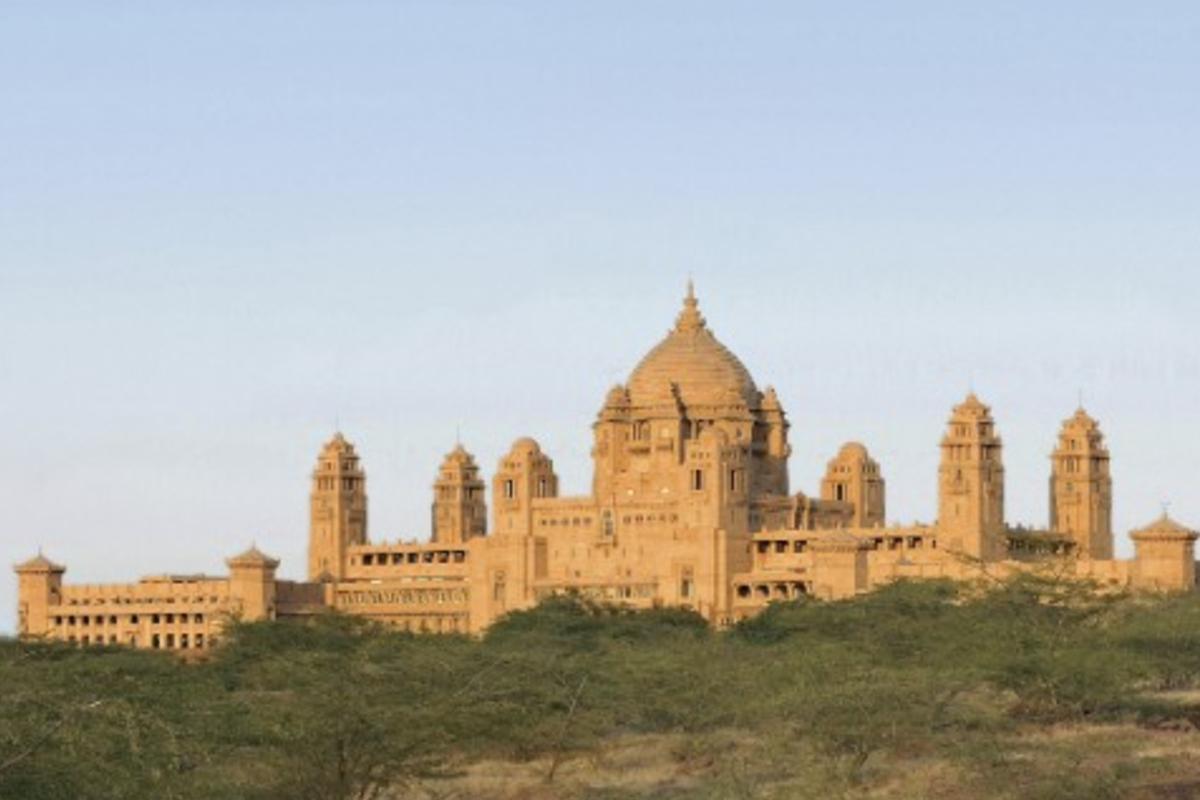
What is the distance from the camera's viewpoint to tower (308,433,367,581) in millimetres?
177875

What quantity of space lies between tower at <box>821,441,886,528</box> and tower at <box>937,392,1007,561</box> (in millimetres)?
11016

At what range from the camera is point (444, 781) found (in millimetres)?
74375

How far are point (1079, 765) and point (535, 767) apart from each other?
15698 millimetres

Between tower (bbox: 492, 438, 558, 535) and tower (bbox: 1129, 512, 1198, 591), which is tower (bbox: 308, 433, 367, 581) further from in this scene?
tower (bbox: 1129, 512, 1198, 591)

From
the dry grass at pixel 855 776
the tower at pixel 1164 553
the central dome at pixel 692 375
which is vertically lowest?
the dry grass at pixel 855 776

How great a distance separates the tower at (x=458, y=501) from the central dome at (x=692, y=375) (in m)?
11.5

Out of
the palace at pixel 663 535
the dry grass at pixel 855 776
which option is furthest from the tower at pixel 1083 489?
the dry grass at pixel 855 776

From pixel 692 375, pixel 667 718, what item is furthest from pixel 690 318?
pixel 667 718

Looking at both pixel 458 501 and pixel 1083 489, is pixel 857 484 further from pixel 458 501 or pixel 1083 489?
pixel 458 501

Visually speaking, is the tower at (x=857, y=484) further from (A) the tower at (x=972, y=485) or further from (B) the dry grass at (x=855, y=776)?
(B) the dry grass at (x=855, y=776)

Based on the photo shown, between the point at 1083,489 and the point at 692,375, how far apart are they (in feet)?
74.5

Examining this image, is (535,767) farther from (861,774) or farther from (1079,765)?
(1079,765)

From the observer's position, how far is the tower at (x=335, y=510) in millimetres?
177875

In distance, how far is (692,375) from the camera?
175 meters
